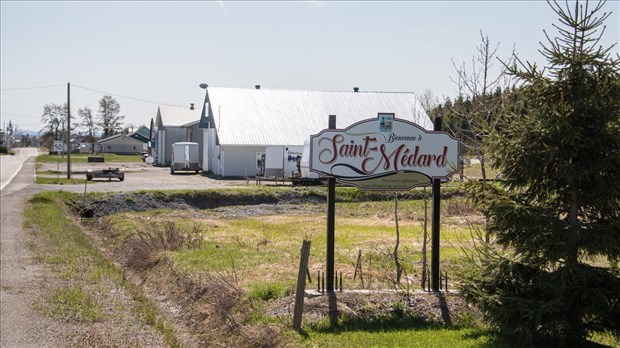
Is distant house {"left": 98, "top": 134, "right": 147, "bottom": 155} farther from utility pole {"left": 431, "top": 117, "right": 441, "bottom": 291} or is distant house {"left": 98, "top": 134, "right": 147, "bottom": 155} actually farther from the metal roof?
utility pole {"left": 431, "top": 117, "right": 441, "bottom": 291}

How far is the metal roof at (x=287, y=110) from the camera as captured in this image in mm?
52406

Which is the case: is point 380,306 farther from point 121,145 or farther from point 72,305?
point 121,145

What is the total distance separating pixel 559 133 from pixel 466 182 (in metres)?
1.34

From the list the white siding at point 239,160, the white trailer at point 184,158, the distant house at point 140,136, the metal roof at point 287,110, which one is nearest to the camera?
the white siding at point 239,160

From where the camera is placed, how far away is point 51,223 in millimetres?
25906

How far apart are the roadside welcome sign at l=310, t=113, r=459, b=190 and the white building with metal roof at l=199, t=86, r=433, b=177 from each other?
1524 inches

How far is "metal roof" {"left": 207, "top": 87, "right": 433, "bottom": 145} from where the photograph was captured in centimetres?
5241

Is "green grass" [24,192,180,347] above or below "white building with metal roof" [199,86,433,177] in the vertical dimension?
below

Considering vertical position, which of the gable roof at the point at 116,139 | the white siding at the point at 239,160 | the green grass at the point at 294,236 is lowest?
the green grass at the point at 294,236

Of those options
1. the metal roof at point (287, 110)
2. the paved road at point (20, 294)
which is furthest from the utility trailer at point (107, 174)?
the paved road at point (20, 294)

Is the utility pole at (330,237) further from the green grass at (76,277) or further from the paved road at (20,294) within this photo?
the paved road at (20,294)

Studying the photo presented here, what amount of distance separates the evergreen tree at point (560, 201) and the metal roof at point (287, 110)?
43054 mm

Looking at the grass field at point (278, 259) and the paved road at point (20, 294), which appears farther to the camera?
the paved road at point (20, 294)

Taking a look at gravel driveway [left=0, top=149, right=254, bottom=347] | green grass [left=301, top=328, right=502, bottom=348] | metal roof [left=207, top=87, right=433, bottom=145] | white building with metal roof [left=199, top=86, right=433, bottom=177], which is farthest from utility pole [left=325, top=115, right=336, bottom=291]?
metal roof [left=207, top=87, right=433, bottom=145]
